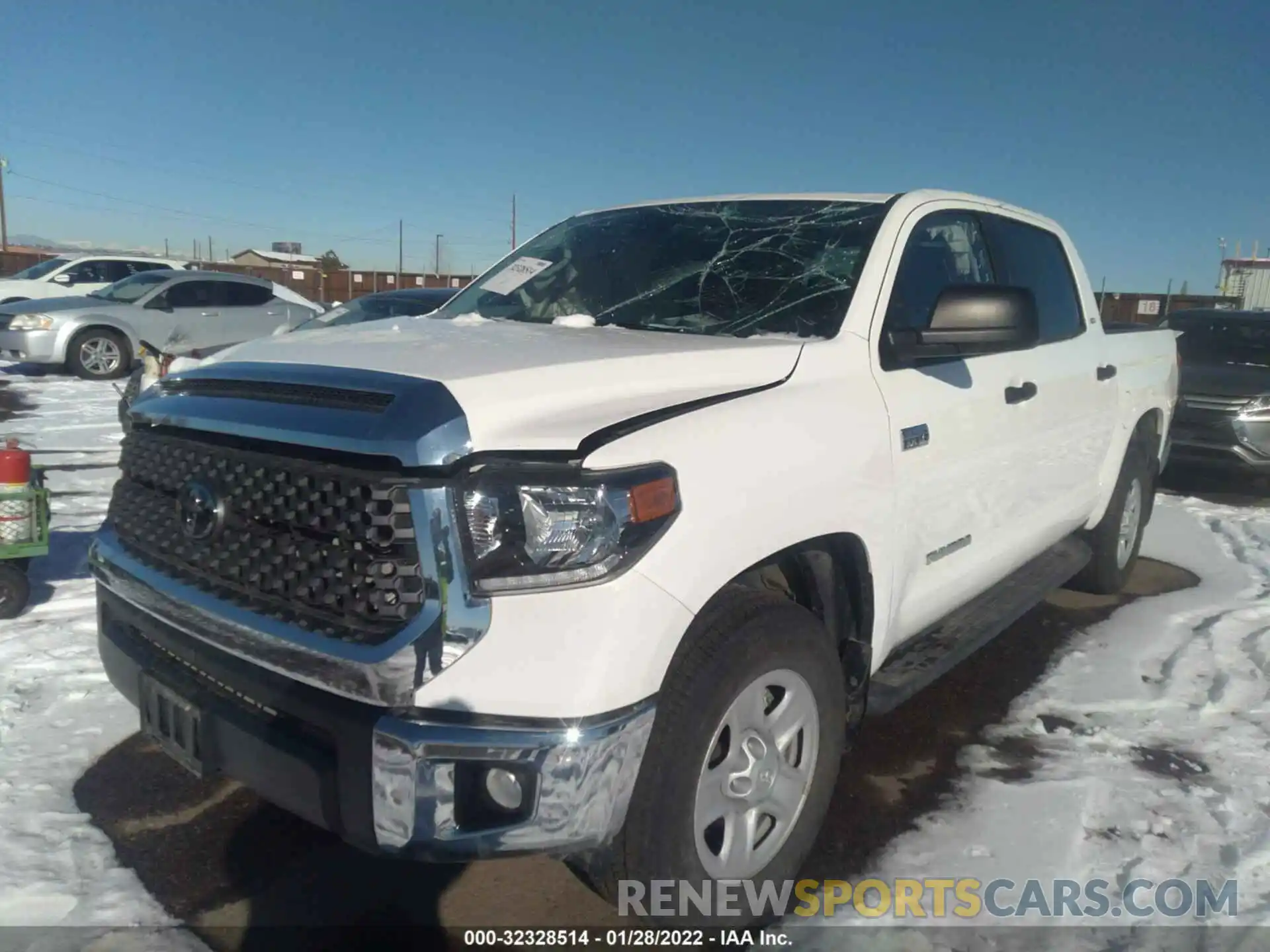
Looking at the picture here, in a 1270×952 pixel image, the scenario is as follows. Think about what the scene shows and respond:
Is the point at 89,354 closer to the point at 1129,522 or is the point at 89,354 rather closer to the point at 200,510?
the point at 200,510

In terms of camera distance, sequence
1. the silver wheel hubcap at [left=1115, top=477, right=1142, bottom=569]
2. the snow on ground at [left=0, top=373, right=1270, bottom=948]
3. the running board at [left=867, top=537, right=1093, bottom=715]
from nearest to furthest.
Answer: the snow on ground at [left=0, top=373, right=1270, bottom=948]
the running board at [left=867, top=537, right=1093, bottom=715]
the silver wheel hubcap at [left=1115, top=477, right=1142, bottom=569]

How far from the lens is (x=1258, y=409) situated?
8453 millimetres

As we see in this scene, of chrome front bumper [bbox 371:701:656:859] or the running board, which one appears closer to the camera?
chrome front bumper [bbox 371:701:656:859]

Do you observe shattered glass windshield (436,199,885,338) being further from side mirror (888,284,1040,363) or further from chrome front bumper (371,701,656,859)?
chrome front bumper (371,701,656,859)

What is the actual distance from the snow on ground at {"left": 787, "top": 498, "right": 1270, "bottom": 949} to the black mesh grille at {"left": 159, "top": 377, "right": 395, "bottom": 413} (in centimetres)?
170

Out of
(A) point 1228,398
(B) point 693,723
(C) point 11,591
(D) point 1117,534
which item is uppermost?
(A) point 1228,398

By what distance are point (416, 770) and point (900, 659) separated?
1.90m

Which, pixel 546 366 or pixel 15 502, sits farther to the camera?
pixel 15 502

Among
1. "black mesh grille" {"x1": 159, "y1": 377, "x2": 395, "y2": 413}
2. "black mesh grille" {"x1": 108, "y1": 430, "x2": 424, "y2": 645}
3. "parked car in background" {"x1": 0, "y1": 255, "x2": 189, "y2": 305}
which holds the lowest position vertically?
"black mesh grille" {"x1": 108, "y1": 430, "x2": 424, "y2": 645}

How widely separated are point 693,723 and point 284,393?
3.88 ft

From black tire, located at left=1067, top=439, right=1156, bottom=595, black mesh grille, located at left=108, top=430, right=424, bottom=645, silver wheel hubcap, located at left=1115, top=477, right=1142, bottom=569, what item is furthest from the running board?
black mesh grille, located at left=108, top=430, right=424, bottom=645

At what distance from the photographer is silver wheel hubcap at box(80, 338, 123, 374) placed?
1341 centimetres

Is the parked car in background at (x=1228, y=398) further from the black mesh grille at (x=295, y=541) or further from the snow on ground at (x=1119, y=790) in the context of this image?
the black mesh grille at (x=295, y=541)

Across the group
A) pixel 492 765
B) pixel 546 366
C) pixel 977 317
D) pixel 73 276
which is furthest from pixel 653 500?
pixel 73 276
